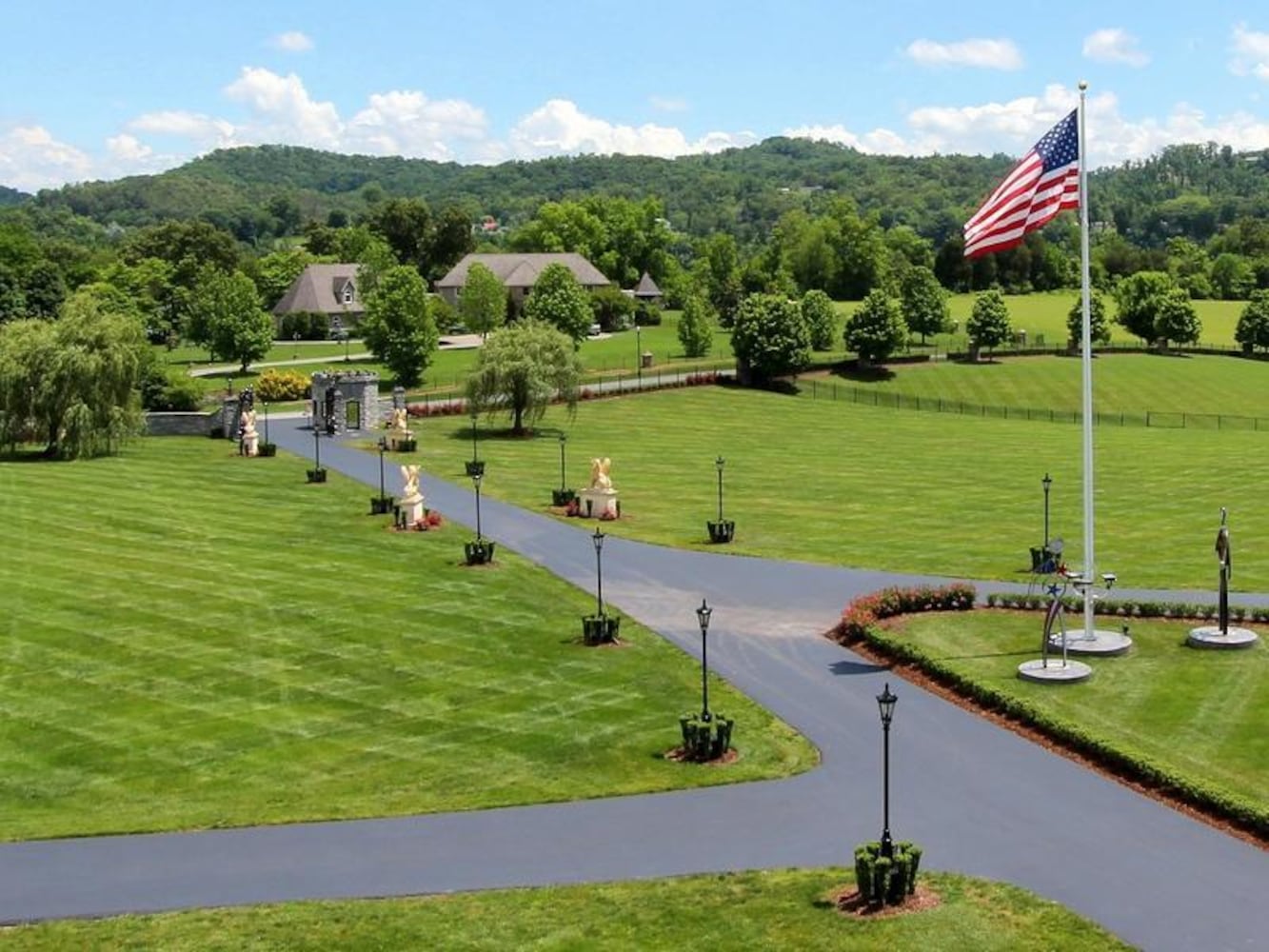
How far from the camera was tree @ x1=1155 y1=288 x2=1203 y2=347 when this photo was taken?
125 m

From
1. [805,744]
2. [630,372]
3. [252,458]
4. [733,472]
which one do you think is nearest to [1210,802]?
[805,744]

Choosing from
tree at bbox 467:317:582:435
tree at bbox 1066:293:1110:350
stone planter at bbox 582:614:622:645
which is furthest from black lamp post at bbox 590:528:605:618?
tree at bbox 1066:293:1110:350

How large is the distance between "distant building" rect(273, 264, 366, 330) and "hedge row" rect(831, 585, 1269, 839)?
101335mm

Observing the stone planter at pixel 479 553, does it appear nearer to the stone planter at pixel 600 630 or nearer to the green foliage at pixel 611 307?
the stone planter at pixel 600 630

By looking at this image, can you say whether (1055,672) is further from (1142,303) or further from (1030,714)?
(1142,303)

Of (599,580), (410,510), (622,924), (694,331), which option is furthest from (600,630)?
(694,331)

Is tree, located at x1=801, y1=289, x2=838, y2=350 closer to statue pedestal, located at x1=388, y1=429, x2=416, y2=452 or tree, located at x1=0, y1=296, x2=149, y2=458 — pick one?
statue pedestal, located at x1=388, y1=429, x2=416, y2=452

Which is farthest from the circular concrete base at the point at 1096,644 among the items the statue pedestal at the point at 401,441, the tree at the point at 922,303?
the tree at the point at 922,303

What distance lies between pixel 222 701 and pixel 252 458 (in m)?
37.8

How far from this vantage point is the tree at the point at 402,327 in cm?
9419

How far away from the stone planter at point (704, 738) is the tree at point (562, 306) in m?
81.4

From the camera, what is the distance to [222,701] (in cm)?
3259

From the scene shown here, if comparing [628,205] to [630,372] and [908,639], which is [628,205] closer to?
[630,372]

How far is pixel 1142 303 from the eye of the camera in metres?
129
